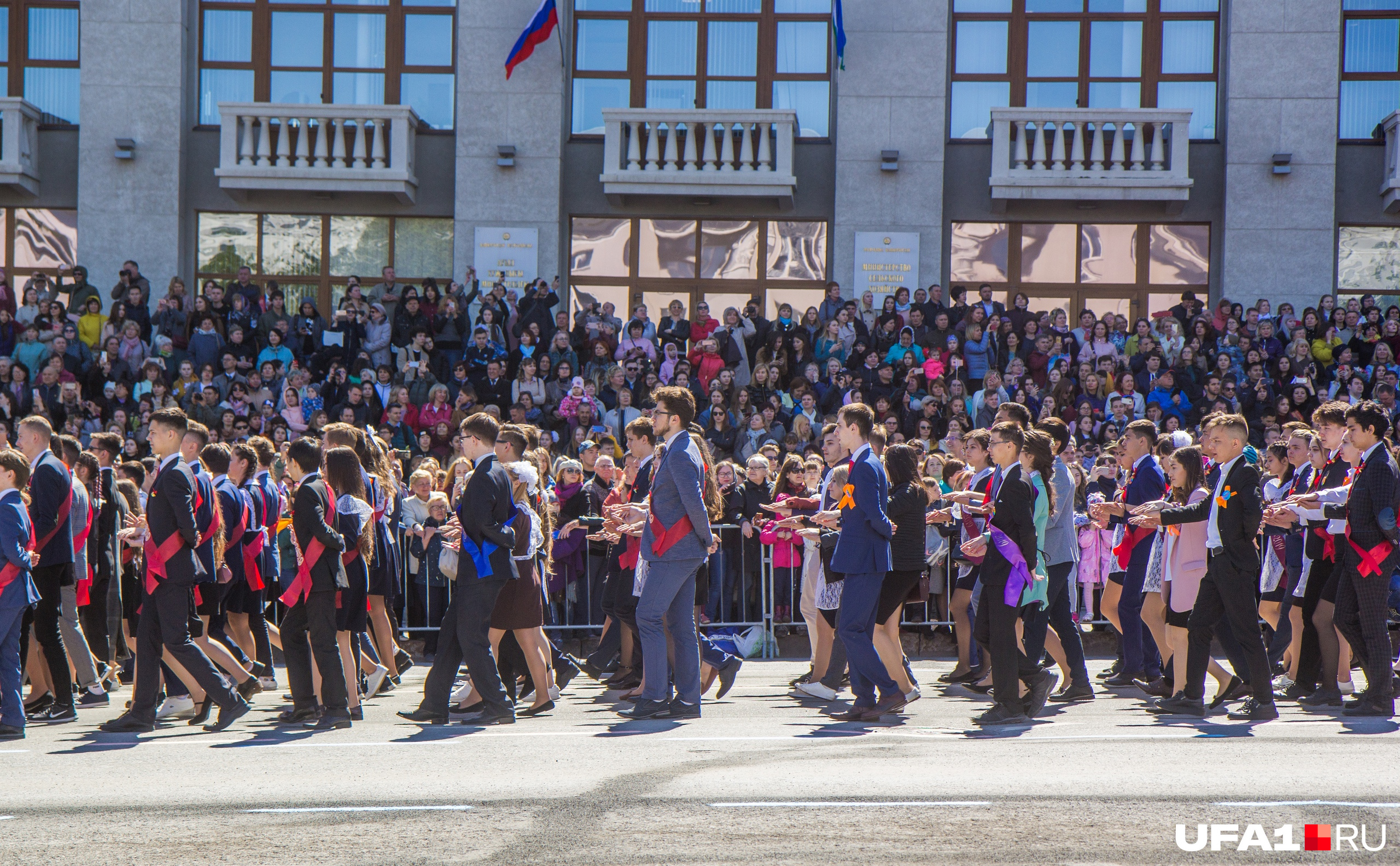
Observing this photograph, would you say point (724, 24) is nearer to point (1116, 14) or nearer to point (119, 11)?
point (1116, 14)

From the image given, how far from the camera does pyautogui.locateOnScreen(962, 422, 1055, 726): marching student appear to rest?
8086 millimetres

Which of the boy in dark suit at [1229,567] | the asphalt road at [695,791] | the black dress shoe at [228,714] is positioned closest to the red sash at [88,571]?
the asphalt road at [695,791]

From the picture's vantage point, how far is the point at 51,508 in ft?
28.0


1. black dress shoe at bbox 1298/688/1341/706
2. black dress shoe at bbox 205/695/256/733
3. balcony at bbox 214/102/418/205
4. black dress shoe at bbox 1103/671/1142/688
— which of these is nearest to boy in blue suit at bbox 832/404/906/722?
black dress shoe at bbox 1103/671/1142/688

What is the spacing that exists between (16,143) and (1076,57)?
18.0m

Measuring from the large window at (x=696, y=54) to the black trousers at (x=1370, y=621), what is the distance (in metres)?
16.6

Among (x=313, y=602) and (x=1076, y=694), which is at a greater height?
(x=313, y=602)

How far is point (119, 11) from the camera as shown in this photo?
22.9 m

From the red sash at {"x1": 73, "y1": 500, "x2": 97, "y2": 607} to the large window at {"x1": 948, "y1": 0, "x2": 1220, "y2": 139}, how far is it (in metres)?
17.0

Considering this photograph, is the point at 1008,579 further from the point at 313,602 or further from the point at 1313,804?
the point at 313,602

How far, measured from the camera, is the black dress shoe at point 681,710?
8625mm

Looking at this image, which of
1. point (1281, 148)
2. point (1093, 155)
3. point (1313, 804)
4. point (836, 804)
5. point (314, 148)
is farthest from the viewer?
point (314, 148)

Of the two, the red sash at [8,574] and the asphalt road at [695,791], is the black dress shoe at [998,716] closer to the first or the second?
the asphalt road at [695,791]

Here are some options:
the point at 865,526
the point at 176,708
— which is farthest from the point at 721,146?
the point at 176,708
